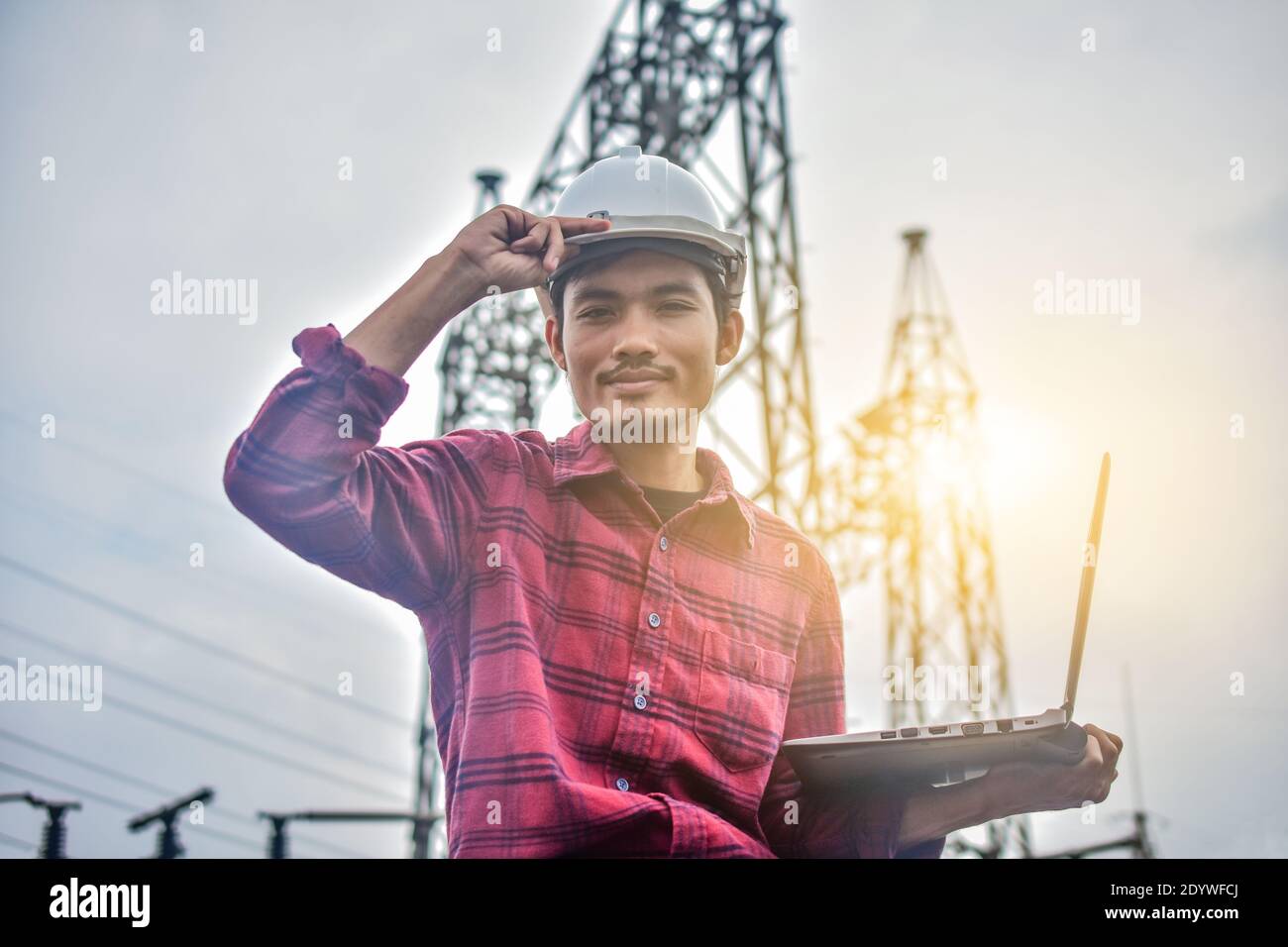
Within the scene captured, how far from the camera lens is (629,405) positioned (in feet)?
6.51

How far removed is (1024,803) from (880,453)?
12975 millimetres

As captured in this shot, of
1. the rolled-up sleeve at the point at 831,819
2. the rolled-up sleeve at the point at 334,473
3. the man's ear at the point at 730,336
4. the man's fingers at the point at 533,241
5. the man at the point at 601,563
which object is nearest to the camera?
the rolled-up sleeve at the point at 334,473

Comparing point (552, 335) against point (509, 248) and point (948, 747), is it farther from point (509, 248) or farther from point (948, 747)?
point (948, 747)

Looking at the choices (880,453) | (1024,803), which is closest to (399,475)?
(1024,803)

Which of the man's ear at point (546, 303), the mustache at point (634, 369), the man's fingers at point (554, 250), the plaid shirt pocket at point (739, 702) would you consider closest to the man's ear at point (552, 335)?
the man's ear at point (546, 303)

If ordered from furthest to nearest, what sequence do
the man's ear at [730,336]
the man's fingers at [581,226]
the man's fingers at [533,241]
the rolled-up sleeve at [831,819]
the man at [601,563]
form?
the man's ear at [730,336]
the rolled-up sleeve at [831,819]
the man's fingers at [581,226]
the man's fingers at [533,241]
the man at [601,563]

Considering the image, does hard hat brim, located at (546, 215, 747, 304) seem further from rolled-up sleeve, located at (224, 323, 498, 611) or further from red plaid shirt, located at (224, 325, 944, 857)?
rolled-up sleeve, located at (224, 323, 498, 611)

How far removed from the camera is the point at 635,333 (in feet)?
6.38

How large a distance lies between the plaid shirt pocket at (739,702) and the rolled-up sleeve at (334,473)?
0.54 m

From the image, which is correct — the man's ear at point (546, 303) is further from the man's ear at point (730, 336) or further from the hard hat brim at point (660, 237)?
the man's ear at point (730, 336)

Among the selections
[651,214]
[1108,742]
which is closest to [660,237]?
[651,214]

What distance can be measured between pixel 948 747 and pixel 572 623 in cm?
68

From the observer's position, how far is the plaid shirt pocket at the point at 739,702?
6.11 ft

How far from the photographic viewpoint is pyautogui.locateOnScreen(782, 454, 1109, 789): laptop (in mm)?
1840
